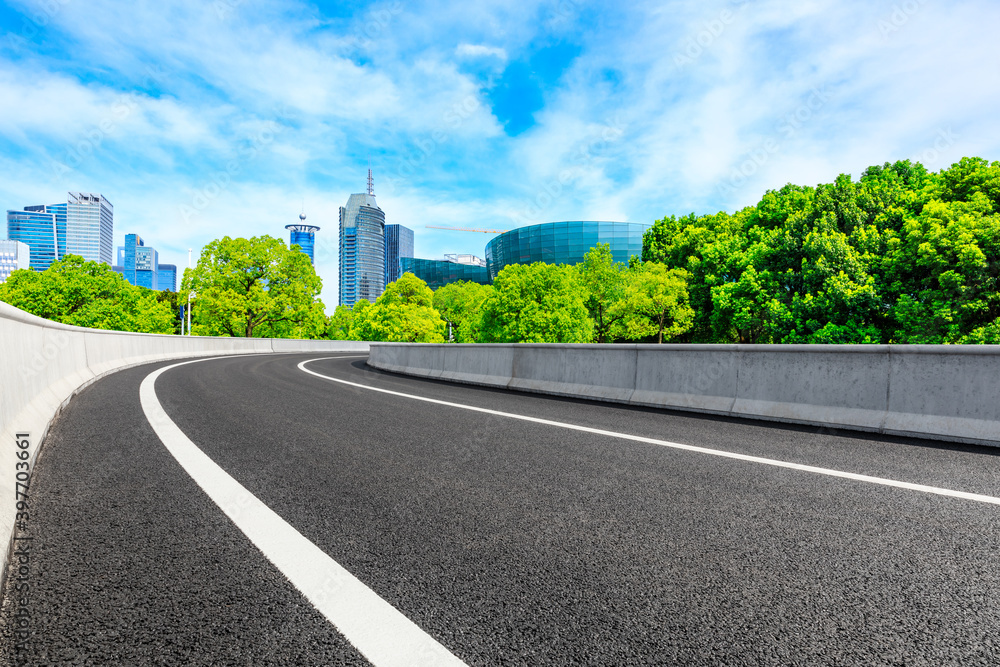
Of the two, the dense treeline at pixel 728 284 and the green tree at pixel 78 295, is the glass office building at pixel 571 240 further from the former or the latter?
the green tree at pixel 78 295

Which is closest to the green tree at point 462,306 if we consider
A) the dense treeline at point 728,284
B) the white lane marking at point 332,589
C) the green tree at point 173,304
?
the dense treeline at point 728,284

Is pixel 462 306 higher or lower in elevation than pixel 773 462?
higher

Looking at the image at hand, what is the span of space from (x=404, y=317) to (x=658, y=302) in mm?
35678

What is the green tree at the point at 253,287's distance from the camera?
58.6m

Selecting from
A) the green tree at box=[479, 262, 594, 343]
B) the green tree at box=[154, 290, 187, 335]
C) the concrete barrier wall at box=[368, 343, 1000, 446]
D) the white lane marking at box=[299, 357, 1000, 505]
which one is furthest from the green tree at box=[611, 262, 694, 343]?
the green tree at box=[154, 290, 187, 335]

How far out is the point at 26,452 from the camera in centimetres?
415

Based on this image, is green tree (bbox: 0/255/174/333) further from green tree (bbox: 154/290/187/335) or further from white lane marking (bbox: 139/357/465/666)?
white lane marking (bbox: 139/357/465/666)

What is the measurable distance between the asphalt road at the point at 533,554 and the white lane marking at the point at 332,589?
2.2 inches

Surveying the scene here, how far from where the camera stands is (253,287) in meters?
60.7

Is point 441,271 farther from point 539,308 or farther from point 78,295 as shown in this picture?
point 539,308

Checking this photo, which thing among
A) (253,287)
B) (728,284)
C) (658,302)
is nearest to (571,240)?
(253,287)

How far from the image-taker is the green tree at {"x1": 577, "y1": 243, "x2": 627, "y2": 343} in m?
60.6

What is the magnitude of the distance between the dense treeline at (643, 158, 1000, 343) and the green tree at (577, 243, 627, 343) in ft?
61.8

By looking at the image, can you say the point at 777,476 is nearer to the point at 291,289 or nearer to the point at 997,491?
the point at 997,491
